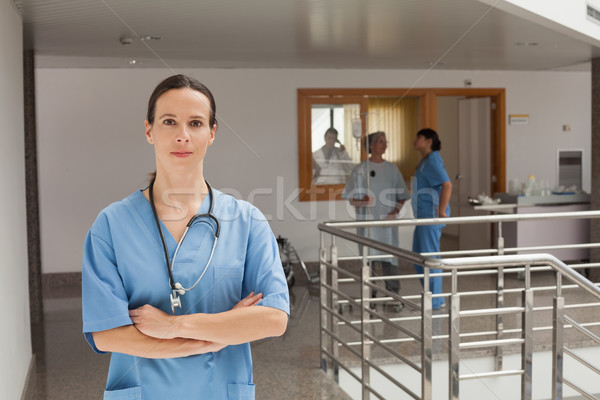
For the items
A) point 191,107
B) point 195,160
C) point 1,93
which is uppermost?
point 1,93

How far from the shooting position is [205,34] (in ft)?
16.9

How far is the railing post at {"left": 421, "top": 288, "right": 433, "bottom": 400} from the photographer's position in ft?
8.33

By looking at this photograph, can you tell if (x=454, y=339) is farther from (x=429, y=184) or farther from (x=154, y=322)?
(x=429, y=184)

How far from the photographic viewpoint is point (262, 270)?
1361mm

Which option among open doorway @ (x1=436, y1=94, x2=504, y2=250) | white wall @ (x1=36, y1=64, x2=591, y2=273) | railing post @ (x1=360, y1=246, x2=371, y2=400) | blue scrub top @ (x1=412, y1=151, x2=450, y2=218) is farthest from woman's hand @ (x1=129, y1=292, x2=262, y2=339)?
open doorway @ (x1=436, y1=94, x2=504, y2=250)

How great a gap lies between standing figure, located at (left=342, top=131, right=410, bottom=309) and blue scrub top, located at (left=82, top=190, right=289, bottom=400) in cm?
419

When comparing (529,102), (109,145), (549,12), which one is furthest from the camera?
(529,102)

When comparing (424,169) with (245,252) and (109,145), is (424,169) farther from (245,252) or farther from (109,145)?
(245,252)

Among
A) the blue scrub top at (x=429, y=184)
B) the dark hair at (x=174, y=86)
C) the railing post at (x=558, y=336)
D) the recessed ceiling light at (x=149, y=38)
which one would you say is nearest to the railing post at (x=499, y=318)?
the railing post at (x=558, y=336)

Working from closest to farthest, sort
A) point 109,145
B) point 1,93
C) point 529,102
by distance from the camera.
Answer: point 1,93, point 109,145, point 529,102

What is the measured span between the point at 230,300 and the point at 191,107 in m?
0.39

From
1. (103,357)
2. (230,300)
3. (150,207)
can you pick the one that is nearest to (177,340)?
(230,300)

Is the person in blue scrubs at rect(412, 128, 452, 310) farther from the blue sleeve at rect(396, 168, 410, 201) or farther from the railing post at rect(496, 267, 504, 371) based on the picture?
the railing post at rect(496, 267, 504, 371)

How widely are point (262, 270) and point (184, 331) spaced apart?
20 cm
